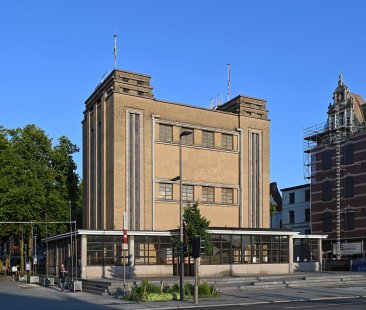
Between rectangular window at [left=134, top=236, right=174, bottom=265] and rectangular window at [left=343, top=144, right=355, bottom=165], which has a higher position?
rectangular window at [left=343, top=144, right=355, bottom=165]

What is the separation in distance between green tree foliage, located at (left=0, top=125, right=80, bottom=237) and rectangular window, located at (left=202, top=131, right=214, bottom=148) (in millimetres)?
20811

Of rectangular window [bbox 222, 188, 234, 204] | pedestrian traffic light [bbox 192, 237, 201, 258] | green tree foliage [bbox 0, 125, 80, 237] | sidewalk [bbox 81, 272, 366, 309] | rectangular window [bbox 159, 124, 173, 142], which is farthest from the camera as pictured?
green tree foliage [bbox 0, 125, 80, 237]

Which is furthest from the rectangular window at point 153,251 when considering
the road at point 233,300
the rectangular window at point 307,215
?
the rectangular window at point 307,215

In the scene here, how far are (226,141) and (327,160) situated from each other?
25721 millimetres

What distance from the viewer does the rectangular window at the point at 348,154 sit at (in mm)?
74062

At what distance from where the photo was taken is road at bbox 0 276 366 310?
→ 1053 inches

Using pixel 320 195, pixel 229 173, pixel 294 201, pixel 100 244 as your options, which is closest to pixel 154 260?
pixel 100 244

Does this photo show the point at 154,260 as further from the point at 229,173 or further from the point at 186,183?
the point at 229,173

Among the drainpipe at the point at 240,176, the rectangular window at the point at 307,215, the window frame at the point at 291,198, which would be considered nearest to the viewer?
the drainpipe at the point at 240,176

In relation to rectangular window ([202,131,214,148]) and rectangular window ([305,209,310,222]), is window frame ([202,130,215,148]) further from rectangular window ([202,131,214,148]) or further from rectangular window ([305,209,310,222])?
rectangular window ([305,209,310,222])

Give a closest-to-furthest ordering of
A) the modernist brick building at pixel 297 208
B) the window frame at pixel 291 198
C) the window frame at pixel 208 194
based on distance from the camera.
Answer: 1. the window frame at pixel 208 194
2. the modernist brick building at pixel 297 208
3. the window frame at pixel 291 198

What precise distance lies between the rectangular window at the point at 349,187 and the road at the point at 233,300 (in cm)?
3720

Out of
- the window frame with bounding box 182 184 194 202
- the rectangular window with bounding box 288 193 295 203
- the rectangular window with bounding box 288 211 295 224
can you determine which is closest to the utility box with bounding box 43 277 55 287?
the window frame with bounding box 182 184 194 202

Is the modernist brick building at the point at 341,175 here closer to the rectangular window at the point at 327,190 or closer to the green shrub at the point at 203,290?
the rectangular window at the point at 327,190
